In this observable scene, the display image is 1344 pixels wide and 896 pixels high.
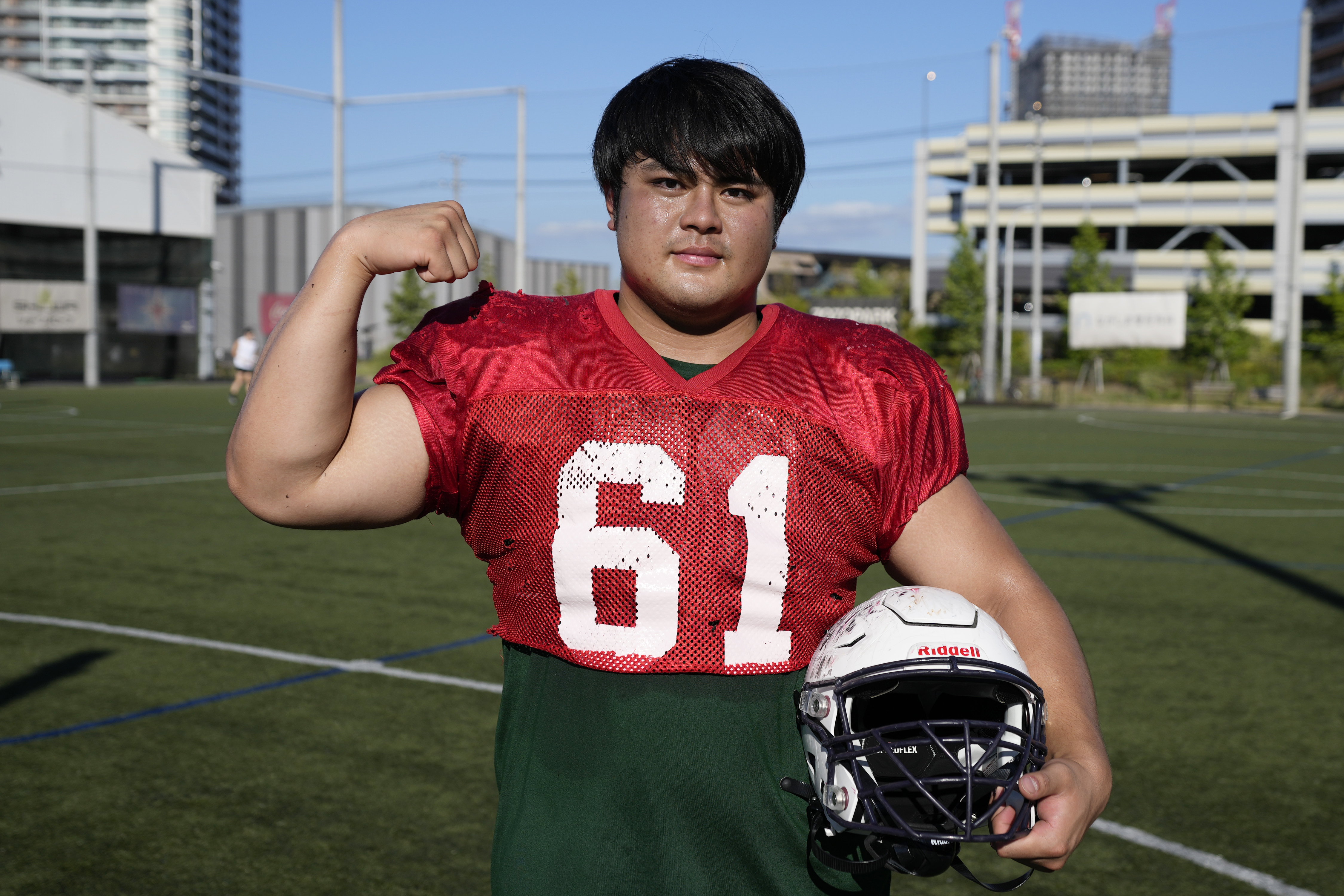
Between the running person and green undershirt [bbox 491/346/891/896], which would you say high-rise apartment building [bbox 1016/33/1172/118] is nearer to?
the running person

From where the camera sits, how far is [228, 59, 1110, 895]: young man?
1.82 m

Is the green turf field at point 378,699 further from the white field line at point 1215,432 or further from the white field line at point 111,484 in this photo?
the white field line at point 1215,432

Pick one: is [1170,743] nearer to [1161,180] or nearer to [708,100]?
[708,100]

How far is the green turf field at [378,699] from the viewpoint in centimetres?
398

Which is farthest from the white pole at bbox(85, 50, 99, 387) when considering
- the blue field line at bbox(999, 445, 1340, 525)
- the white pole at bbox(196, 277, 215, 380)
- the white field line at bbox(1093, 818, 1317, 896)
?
the white field line at bbox(1093, 818, 1317, 896)

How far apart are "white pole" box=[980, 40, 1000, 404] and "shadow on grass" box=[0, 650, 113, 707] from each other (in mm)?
33237

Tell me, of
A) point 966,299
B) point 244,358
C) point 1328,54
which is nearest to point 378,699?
point 244,358

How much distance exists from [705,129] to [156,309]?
51120 mm

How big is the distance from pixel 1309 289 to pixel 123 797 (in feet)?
216

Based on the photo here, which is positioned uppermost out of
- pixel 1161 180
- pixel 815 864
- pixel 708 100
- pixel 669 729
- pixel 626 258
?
pixel 1161 180

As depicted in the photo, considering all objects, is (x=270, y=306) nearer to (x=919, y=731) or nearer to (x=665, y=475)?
(x=665, y=475)

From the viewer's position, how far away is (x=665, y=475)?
6.01ft

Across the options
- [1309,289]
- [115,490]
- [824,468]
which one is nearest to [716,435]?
[824,468]

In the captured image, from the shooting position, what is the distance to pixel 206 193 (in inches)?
→ 1928
